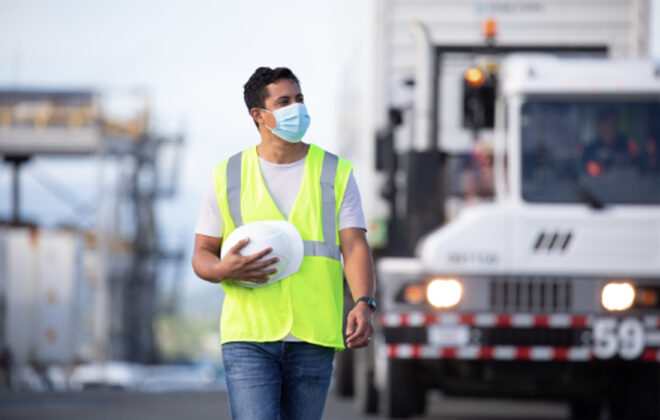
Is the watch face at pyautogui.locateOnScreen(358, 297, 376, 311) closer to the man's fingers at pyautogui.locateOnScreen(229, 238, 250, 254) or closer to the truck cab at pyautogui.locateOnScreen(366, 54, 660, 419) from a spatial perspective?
the man's fingers at pyautogui.locateOnScreen(229, 238, 250, 254)

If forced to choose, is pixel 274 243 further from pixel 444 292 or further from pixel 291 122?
pixel 444 292

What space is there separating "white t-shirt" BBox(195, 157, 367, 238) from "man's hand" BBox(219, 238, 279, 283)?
0.23 metres

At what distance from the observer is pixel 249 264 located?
490 cm

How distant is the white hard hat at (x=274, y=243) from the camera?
491 centimetres

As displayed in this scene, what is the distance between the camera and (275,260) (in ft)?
16.1

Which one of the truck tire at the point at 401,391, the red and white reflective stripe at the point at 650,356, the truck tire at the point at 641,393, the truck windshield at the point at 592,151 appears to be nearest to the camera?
the red and white reflective stripe at the point at 650,356

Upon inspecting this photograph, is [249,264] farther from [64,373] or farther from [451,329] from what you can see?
[64,373]

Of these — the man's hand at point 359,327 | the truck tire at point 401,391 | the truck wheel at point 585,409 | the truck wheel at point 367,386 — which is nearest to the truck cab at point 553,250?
the truck tire at point 401,391

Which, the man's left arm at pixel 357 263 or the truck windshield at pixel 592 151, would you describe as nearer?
the man's left arm at pixel 357 263

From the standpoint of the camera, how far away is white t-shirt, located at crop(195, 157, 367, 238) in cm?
509

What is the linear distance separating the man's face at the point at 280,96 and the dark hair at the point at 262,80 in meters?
0.01

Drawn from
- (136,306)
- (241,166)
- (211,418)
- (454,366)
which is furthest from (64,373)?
(241,166)

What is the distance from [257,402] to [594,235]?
6.77 meters

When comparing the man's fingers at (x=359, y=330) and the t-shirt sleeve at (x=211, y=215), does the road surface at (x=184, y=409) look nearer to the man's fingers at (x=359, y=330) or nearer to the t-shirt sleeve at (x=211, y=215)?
the t-shirt sleeve at (x=211, y=215)
